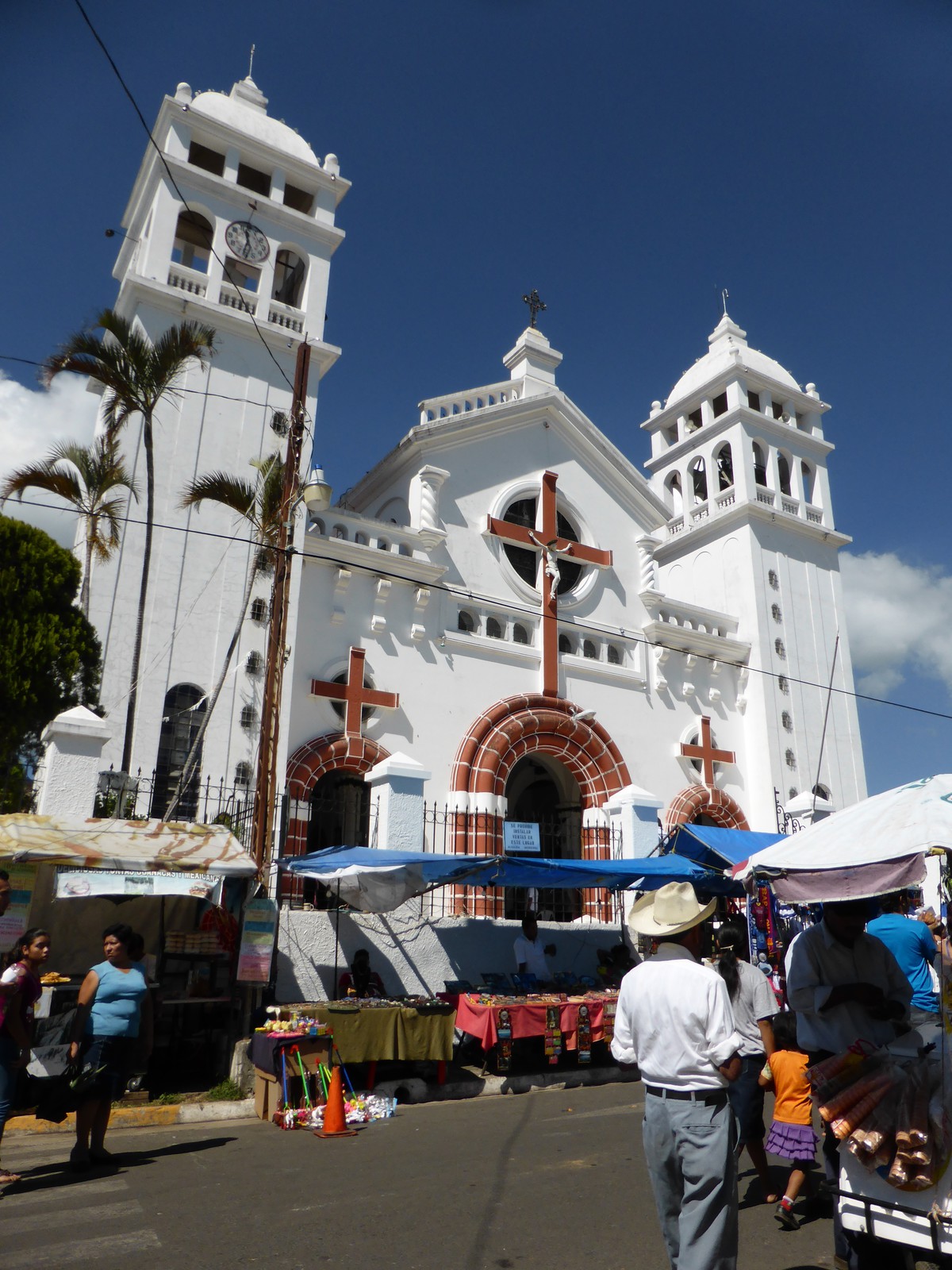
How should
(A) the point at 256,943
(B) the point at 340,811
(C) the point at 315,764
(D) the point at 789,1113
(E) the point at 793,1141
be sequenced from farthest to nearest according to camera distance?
(B) the point at 340,811, (C) the point at 315,764, (A) the point at 256,943, (D) the point at 789,1113, (E) the point at 793,1141

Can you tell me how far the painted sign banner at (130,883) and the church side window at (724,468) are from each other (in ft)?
57.1

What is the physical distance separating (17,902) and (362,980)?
13.1ft

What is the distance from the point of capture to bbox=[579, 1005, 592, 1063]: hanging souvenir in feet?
33.0

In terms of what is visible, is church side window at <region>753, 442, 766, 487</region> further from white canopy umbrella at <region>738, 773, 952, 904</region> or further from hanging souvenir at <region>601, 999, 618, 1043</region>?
white canopy umbrella at <region>738, 773, 952, 904</region>

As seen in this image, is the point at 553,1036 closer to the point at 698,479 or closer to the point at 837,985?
the point at 837,985

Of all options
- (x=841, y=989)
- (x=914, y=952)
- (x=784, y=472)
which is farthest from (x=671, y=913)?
(x=784, y=472)

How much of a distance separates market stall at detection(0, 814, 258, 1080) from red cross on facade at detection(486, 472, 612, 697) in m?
8.43

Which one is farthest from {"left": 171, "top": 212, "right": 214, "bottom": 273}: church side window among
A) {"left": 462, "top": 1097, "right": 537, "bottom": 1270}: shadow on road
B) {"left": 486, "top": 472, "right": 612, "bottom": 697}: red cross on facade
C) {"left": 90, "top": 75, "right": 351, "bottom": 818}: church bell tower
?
{"left": 462, "top": 1097, "right": 537, "bottom": 1270}: shadow on road

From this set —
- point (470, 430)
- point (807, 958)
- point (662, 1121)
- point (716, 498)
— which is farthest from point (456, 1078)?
point (716, 498)

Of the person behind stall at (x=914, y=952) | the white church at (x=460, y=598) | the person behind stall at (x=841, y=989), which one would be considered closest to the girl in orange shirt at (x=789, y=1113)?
the person behind stall at (x=841, y=989)

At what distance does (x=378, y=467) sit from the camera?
18125 mm

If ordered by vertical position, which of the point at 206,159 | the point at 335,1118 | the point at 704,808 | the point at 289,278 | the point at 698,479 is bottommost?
the point at 335,1118

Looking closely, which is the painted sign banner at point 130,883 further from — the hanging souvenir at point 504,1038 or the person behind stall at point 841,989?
the person behind stall at point 841,989

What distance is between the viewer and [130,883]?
7.97 meters
